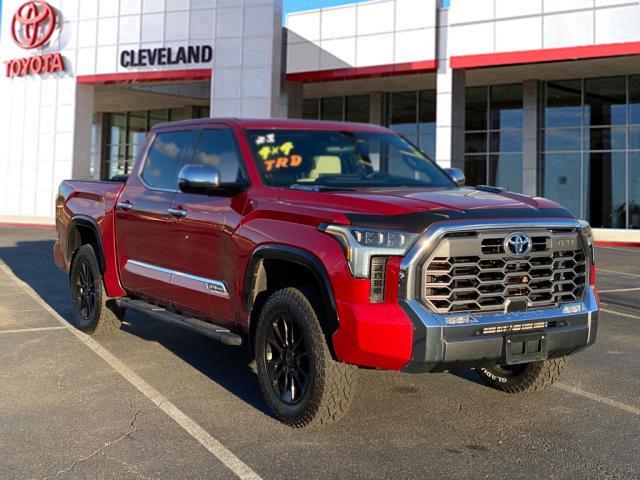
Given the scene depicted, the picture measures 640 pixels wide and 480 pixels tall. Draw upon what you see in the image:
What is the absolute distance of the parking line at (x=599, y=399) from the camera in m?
4.80

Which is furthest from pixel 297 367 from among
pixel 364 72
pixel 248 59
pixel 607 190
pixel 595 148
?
pixel 595 148

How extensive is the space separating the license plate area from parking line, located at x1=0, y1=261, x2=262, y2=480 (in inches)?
60.7

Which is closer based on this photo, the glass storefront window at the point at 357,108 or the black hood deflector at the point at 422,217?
the black hood deflector at the point at 422,217

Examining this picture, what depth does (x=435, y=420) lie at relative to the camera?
448 cm

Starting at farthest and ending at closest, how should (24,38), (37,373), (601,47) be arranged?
1. (24,38)
2. (601,47)
3. (37,373)

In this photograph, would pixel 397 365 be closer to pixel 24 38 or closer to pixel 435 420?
pixel 435 420

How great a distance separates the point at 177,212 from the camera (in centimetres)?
536

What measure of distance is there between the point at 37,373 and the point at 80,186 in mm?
2320

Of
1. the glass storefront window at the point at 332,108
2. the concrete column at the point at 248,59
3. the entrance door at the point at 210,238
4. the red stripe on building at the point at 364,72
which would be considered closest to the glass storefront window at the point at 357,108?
the glass storefront window at the point at 332,108

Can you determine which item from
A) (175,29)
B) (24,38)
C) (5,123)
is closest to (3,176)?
(5,123)

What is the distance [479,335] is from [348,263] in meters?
0.83

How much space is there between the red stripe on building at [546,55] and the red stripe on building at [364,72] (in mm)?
1071

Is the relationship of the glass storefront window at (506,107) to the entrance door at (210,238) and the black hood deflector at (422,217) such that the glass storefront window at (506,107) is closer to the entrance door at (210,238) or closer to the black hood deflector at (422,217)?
the entrance door at (210,238)

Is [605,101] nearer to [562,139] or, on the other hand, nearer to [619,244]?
[562,139]
